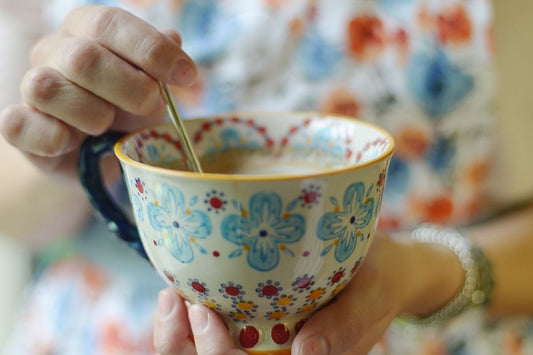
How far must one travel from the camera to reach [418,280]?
516mm

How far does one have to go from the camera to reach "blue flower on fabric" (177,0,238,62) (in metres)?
0.59

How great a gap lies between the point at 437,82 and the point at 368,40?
0.10 metres

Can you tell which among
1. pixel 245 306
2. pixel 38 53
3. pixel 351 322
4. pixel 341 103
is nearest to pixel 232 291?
pixel 245 306

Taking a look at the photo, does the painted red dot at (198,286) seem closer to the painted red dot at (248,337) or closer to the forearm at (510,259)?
the painted red dot at (248,337)

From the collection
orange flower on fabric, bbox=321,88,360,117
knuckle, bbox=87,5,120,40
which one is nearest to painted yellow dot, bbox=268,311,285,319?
knuckle, bbox=87,5,120,40

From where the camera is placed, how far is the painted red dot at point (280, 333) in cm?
33

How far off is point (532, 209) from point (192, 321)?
53 cm

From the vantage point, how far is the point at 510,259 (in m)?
0.63

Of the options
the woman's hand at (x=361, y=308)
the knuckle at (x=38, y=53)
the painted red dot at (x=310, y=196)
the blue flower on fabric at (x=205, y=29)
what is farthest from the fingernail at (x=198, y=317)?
the blue flower on fabric at (x=205, y=29)

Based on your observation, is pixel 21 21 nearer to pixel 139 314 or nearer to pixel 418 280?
pixel 139 314

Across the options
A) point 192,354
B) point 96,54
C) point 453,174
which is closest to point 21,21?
point 96,54

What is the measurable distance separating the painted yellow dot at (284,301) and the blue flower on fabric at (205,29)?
1.23 ft

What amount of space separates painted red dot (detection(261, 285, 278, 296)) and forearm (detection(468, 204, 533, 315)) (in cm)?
40

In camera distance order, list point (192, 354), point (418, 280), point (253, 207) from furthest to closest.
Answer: point (418, 280), point (192, 354), point (253, 207)
